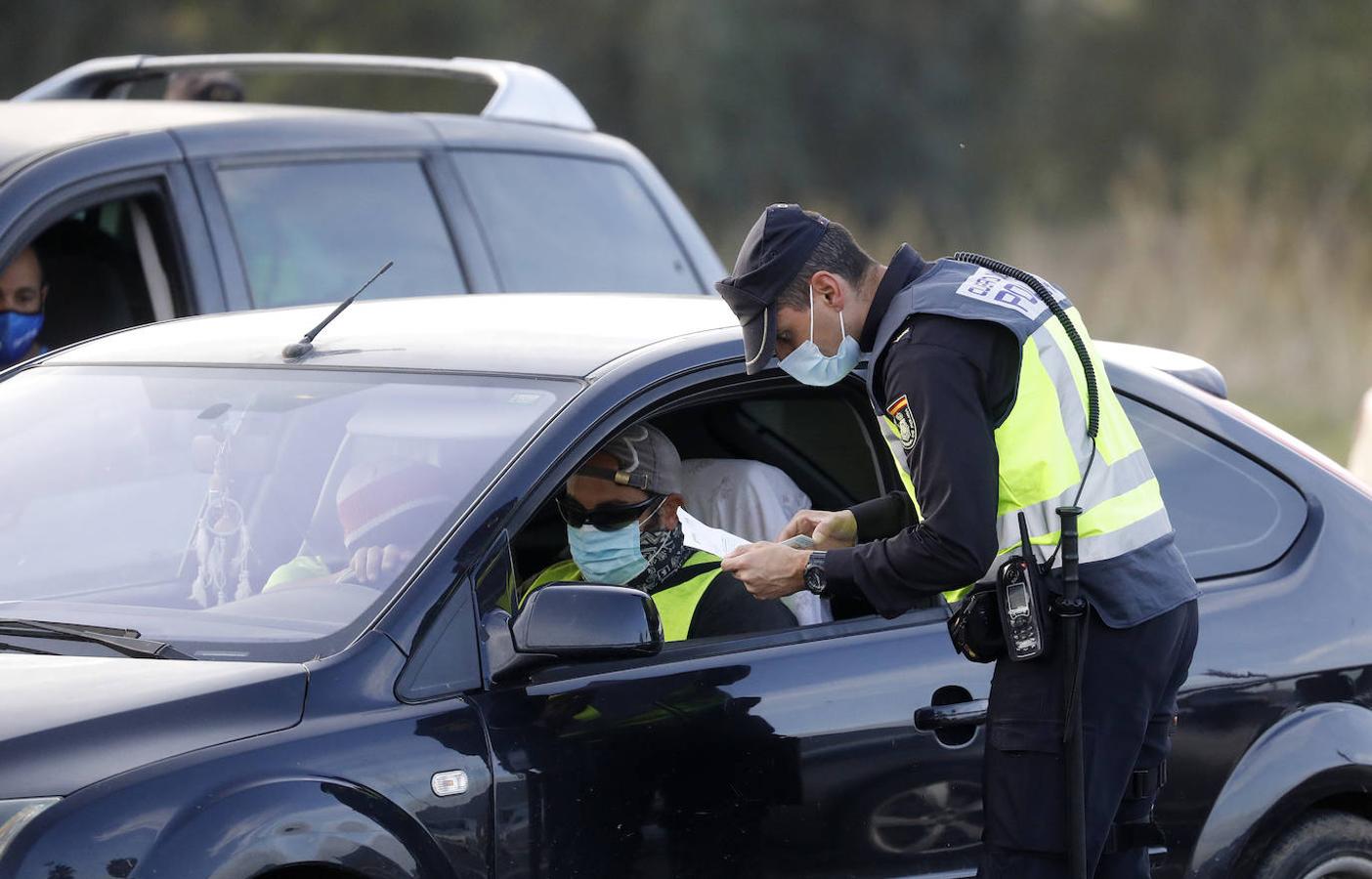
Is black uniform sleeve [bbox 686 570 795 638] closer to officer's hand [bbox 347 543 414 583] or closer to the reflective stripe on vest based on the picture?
the reflective stripe on vest

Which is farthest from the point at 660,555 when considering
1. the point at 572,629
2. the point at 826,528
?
the point at 572,629

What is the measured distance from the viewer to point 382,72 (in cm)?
657

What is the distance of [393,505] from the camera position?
323cm

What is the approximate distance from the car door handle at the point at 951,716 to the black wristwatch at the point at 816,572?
324 millimetres

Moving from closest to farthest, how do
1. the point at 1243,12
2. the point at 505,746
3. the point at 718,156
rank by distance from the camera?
the point at 505,746
the point at 718,156
the point at 1243,12

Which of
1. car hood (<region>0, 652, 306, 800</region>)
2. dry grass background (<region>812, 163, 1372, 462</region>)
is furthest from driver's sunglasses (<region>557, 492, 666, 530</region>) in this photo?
dry grass background (<region>812, 163, 1372, 462</region>)

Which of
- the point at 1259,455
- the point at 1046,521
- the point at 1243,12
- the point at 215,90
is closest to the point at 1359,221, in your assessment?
the point at 215,90

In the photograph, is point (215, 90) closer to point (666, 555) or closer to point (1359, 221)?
point (666, 555)

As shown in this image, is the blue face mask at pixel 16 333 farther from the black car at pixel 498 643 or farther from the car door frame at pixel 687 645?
the car door frame at pixel 687 645

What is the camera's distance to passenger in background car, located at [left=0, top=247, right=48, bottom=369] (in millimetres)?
5230

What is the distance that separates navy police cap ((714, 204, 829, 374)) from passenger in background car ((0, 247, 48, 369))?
2641 mm

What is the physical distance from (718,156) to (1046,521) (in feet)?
73.4

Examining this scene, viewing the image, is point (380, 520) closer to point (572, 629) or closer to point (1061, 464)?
point (572, 629)

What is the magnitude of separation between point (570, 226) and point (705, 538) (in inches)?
107
